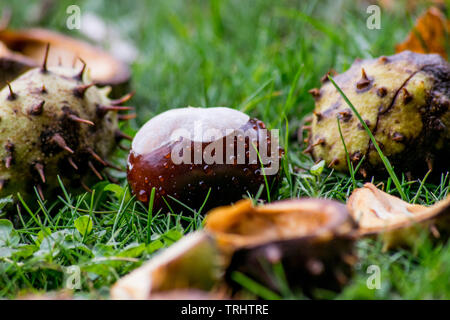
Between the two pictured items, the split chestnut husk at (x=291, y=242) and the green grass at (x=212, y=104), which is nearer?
the split chestnut husk at (x=291, y=242)

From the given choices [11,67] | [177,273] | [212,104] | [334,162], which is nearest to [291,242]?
[177,273]

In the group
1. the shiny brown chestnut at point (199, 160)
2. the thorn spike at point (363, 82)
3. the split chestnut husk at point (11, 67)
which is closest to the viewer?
the shiny brown chestnut at point (199, 160)

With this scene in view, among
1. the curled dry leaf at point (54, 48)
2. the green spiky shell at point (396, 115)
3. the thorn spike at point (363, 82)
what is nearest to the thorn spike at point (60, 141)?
the green spiky shell at point (396, 115)

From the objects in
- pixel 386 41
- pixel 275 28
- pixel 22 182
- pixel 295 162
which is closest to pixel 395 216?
pixel 295 162

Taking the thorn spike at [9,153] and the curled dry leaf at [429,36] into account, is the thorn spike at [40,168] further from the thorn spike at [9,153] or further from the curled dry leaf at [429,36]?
the curled dry leaf at [429,36]

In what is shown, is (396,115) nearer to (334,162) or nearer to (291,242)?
(334,162)
